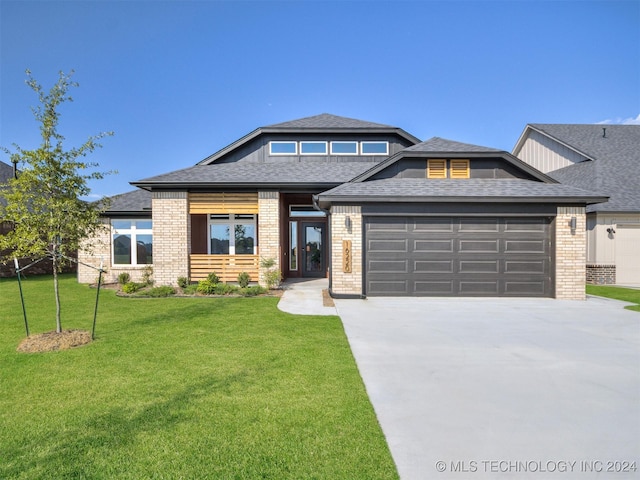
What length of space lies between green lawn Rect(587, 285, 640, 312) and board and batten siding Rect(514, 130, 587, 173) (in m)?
8.18

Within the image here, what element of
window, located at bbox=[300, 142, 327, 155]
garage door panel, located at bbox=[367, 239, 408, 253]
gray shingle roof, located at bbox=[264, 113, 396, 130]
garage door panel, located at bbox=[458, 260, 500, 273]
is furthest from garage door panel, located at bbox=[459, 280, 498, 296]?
window, located at bbox=[300, 142, 327, 155]

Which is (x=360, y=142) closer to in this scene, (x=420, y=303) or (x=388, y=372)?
(x=420, y=303)

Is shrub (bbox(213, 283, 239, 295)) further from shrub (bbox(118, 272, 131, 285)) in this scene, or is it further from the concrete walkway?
the concrete walkway

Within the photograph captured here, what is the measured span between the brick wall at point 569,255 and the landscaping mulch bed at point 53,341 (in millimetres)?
11987

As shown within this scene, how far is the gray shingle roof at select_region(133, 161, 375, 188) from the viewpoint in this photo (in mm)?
11781

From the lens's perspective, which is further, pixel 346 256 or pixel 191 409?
pixel 346 256

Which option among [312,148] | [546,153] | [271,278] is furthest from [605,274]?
[271,278]

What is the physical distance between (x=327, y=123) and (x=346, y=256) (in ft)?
28.3

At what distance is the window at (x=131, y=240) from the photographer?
13.9 meters

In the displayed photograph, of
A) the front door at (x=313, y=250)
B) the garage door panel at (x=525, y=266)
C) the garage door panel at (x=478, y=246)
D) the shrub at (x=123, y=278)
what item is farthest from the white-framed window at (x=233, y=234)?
the garage door panel at (x=525, y=266)

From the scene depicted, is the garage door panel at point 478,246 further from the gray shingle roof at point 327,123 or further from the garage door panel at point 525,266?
the gray shingle roof at point 327,123

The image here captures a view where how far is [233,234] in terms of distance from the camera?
1350cm

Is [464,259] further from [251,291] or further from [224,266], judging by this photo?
[224,266]

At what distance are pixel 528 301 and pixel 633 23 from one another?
14.3 metres
